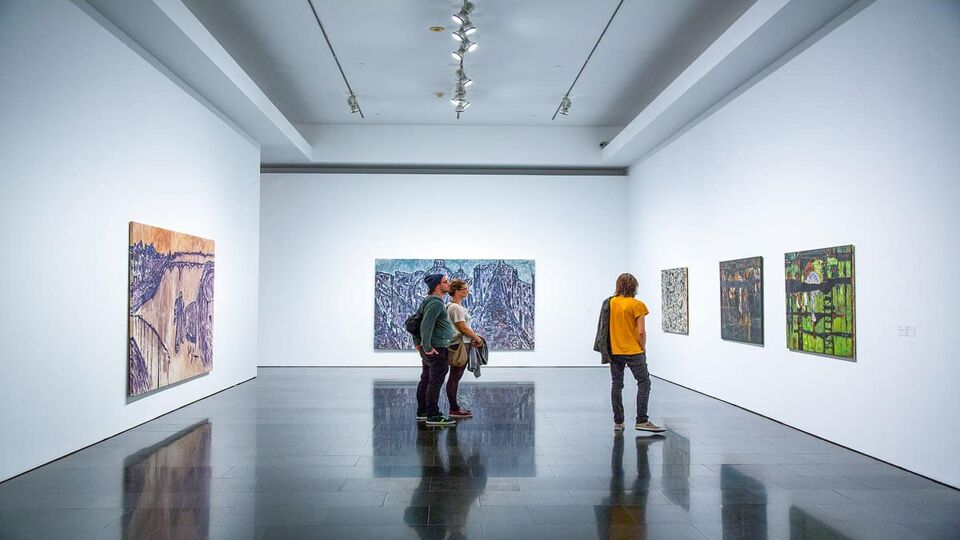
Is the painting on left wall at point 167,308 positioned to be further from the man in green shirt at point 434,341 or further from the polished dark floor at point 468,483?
the man in green shirt at point 434,341

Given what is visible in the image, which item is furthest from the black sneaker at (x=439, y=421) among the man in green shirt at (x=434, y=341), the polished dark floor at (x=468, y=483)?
the polished dark floor at (x=468, y=483)

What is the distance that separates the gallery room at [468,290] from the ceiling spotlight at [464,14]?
0.11ft

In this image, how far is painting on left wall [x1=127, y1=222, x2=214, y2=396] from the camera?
30.1ft

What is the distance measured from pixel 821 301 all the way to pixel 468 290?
4.99 m

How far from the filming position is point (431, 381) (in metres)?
8.99

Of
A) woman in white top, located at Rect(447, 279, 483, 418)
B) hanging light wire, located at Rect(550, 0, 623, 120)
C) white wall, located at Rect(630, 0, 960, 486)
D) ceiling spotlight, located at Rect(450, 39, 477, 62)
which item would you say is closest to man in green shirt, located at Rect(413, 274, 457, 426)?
woman in white top, located at Rect(447, 279, 483, 418)

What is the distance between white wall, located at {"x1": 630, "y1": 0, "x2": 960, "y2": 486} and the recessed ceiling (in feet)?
6.08

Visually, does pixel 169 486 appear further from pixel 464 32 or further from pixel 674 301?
pixel 674 301

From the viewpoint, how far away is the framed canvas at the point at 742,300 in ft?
34.5

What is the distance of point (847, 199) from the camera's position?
27.2ft

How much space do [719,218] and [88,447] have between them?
1020cm

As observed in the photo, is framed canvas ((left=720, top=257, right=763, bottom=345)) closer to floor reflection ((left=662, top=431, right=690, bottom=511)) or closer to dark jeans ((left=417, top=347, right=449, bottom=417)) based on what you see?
floor reflection ((left=662, top=431, right=690, bottom=511))

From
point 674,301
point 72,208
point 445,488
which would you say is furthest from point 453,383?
point 674,301

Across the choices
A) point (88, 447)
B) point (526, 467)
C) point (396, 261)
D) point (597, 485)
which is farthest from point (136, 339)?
point (396, 261)
